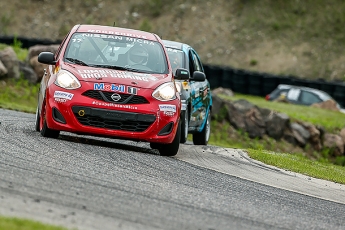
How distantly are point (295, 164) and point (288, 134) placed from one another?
12044 millimetres

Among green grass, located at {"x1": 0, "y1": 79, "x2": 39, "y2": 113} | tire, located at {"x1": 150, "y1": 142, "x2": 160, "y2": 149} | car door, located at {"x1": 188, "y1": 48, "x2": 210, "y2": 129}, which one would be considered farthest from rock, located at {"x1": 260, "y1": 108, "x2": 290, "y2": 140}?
tire, located at {"x1": 150, "y1": 142, "x2": 160, "y2": 149}

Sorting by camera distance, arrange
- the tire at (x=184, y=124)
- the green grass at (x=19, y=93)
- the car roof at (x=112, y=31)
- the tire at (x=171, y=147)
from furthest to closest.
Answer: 1. the green grass at (x=19, y=93)
2. the tire at (x=184, y=124)
3. the car roof at (x=112, y=31)
4. the tire at (x=171, y=147)

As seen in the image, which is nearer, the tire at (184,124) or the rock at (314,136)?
the tire at (184,124)

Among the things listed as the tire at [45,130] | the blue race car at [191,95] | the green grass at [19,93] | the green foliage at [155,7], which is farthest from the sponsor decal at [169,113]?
the green foliage at [155,7]

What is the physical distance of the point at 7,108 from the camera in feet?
64.4

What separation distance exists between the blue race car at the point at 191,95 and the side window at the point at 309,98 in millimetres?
16959

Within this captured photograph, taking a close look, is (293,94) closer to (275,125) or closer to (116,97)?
(275,125)

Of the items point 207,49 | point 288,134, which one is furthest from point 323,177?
point 207,49

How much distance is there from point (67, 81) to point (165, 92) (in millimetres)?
1274

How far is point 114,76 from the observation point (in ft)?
38.7

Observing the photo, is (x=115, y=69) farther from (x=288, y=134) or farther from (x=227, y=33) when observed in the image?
(x=227, y=33)

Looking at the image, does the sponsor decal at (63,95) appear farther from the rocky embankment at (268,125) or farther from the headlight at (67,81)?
the rocky embankment at (268,125)

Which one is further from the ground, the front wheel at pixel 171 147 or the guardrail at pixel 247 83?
the front wheel at pixel 171 147

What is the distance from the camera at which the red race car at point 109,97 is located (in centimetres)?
1148
